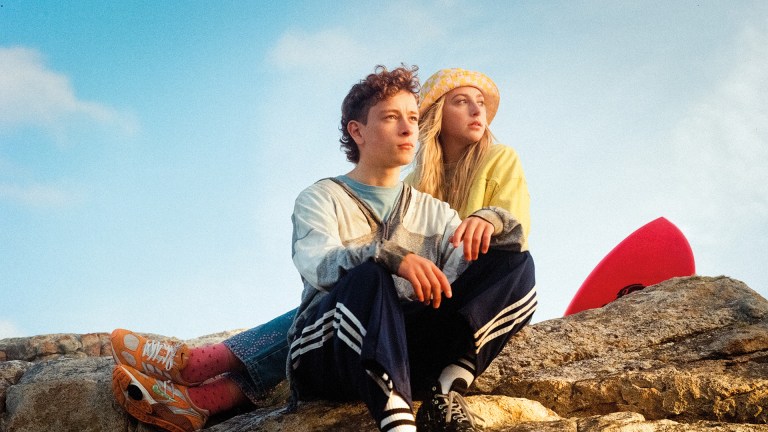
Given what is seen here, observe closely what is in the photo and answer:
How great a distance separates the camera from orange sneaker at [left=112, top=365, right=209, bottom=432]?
129 inches

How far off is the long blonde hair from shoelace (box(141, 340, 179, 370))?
4.93ft

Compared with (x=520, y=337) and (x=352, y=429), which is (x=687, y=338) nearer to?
(x=520, y=337)

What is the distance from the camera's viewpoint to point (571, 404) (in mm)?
3082

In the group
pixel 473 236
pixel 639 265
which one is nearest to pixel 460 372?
pixel 473 236

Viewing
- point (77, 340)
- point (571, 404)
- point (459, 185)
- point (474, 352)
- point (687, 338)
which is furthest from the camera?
point (77, 340)

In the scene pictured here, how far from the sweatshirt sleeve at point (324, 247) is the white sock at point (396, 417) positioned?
402 millimetres

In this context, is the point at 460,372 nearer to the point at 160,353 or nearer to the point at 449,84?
the point at 160,353

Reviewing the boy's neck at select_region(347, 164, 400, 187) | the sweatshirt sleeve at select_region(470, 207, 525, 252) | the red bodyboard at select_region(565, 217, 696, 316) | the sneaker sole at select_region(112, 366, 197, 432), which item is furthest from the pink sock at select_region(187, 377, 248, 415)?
the red bodyboard at select_region(565, 217, 696, 316)

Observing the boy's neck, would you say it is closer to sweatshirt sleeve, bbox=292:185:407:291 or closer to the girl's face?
sweatshirt sleeve, bbox=292:185:407:291

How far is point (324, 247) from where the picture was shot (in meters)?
2.70

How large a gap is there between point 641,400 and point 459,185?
1465 mm

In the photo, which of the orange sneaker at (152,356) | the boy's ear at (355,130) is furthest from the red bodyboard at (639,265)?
the orange sneaker at (152,356)


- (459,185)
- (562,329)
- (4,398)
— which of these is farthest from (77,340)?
(562,329)

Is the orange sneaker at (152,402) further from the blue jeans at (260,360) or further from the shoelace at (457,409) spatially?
the shoelace at (457,409)
